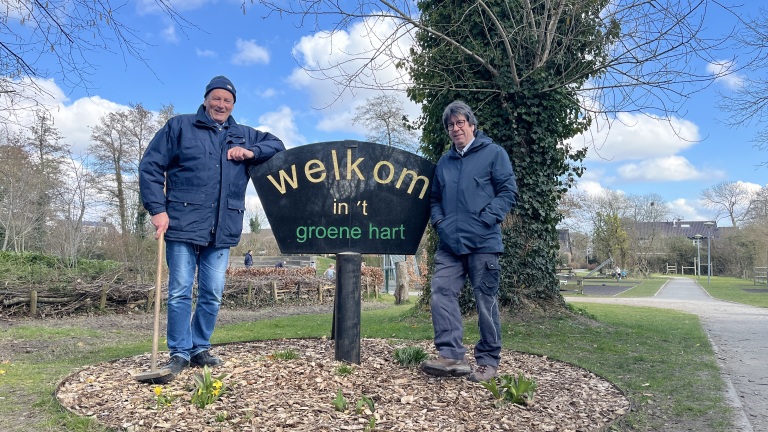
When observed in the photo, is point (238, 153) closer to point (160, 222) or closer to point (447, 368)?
point (160, 222)

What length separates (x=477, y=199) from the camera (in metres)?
4.22

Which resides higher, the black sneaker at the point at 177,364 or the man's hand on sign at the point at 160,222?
the man's hand on sign at the point at 160,222

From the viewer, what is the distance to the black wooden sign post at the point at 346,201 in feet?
15.2

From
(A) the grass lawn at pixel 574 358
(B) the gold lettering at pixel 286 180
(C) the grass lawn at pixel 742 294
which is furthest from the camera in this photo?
(C) the grass lawn at pixel 742 294

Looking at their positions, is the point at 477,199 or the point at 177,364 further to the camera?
the point at 477,199

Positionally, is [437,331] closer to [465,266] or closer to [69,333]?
[465,266]

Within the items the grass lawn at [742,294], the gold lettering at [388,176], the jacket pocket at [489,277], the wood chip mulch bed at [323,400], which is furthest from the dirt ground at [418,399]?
the grass lawn at [742,294]

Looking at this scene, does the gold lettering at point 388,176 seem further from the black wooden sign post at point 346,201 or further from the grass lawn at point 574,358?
the grass lawn at point 574,358

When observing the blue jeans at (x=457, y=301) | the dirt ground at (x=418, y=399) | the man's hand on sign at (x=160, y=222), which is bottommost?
the dirt ground at (x=418, y=399)

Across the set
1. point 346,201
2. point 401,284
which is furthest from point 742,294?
point 346,201

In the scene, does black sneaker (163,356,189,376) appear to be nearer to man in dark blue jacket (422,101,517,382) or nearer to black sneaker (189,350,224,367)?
black sneaker (189,350,224,367)

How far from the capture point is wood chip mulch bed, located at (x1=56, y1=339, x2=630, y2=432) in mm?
3258

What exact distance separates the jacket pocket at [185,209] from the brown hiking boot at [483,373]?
2278mm

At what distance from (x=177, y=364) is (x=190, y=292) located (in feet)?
1.69
